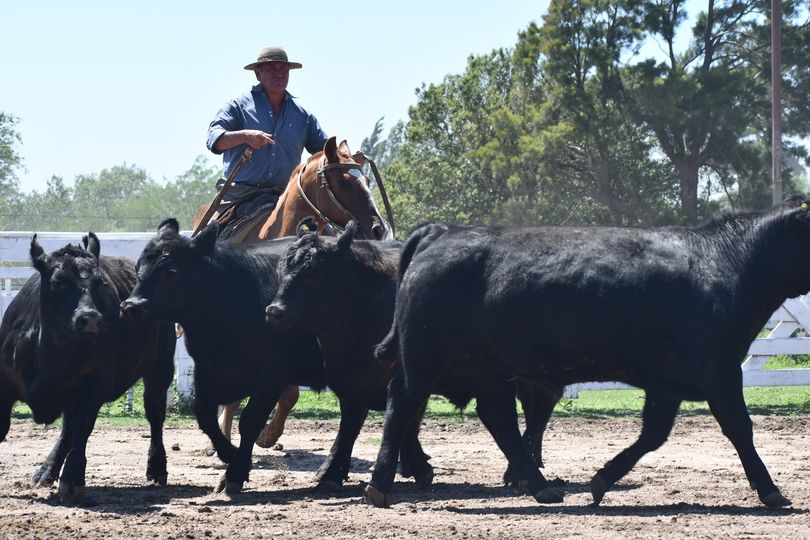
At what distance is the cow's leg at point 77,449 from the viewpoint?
7680 millimetres

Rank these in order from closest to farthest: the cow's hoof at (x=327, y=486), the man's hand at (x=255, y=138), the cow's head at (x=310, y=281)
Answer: the cow's head at (x=310, y=281) → the cow's hoof at (x=327, y=486) → the man's hand at (x=255, y=138)

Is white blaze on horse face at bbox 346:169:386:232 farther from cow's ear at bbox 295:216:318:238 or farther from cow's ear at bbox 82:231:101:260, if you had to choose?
cow's ear at bbox 82:231:101:260

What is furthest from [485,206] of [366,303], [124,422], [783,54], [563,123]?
[366,303]

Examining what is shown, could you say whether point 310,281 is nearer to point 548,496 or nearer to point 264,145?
point 548,496

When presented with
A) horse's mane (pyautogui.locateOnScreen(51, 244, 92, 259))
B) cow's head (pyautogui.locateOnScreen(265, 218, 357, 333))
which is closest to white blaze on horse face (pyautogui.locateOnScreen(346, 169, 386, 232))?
cow's head (pyautogui.locateOnScreen(265, 218, 357, 333))

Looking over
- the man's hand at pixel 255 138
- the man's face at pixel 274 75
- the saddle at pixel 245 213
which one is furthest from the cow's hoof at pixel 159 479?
the man's face at pixel 274 75

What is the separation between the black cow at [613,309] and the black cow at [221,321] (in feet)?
3.33

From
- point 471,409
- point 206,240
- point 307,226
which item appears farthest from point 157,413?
point 471,409

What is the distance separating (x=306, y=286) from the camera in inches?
325

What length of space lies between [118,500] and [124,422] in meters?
4.69

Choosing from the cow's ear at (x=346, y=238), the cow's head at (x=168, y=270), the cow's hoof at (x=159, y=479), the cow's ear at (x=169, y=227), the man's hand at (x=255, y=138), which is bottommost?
the cow's hoof at (x=159, y=479)

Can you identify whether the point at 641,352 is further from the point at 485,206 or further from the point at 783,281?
the point at 485,206

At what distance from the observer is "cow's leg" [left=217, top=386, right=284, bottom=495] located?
320 inches

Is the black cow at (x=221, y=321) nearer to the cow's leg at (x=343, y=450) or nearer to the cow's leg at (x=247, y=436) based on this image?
the cow's leg at (x=247, y=436)
